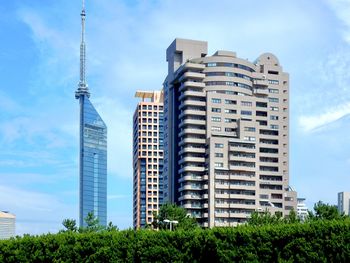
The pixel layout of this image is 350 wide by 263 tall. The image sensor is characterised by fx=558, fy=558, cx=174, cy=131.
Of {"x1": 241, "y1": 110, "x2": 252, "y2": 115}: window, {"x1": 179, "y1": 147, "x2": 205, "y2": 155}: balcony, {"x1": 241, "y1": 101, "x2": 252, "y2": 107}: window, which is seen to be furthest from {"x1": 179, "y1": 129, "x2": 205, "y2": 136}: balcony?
{"x1": 241, "y1": 101, "x2": 252, "y2": 107}: window

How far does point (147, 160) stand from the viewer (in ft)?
515

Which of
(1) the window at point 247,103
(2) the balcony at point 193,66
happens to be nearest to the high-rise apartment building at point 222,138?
(1) the window at point 247,103

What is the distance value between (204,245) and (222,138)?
71.3 metres

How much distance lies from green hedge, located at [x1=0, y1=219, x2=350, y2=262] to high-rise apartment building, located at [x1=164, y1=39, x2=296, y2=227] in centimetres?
6559

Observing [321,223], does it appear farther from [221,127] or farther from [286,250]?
[221,127]

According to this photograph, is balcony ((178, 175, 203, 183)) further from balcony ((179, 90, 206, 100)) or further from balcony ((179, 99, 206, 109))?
balcony ((179, 90, 206, 100))

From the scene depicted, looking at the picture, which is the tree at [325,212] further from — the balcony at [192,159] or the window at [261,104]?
the window at [261,104]

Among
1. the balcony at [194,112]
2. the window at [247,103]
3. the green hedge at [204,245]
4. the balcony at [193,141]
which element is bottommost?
the green hedge at [204,245]

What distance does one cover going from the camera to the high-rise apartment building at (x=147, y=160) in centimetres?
15425

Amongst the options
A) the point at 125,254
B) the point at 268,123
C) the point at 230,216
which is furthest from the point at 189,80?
the point at 125,254

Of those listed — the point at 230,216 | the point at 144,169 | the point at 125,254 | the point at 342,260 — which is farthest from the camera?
the point at 144,169

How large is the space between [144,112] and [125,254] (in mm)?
125678

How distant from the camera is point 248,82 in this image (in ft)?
364

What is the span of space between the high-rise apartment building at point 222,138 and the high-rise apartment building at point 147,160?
4311 cm
